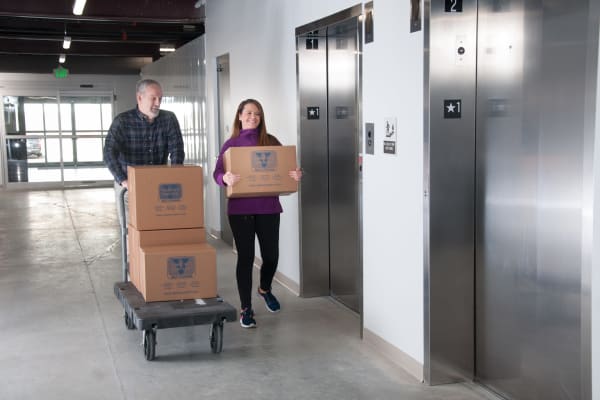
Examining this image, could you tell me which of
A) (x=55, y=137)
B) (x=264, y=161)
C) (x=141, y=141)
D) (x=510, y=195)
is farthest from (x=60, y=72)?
(x=510, y=195)

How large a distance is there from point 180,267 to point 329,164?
6.02 ft

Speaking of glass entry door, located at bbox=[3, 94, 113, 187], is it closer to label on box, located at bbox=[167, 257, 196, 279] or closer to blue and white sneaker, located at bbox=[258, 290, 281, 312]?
blue and white sneaker, located at bbox=[258, 290, 281, 312]

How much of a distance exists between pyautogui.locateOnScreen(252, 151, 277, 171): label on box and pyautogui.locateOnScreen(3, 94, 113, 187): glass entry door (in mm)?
13258

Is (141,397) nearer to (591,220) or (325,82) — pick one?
(591,220)

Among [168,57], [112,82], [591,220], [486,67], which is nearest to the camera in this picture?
[591,220]

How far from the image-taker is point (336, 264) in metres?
5.63

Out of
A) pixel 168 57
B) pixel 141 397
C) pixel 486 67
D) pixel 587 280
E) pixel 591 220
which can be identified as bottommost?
pixel 141 397

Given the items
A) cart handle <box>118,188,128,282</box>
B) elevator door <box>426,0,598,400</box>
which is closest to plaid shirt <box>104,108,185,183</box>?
cart handle <box>118,188,128,282</box>

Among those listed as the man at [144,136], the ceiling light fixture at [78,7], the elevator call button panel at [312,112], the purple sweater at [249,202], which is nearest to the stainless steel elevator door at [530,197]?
the purple sweater at [249,202]

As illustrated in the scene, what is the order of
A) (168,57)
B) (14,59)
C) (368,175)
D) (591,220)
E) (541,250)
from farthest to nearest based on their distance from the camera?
(14,59)
(168,57)
(368,175)
(541,250)
(591,220)

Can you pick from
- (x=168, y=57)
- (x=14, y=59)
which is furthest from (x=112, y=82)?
(x=168, y=57)

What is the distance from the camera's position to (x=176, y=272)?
424 centimetres

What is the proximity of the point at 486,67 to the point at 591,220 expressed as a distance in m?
1.06

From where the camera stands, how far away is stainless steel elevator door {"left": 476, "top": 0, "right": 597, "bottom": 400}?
9.77ft
